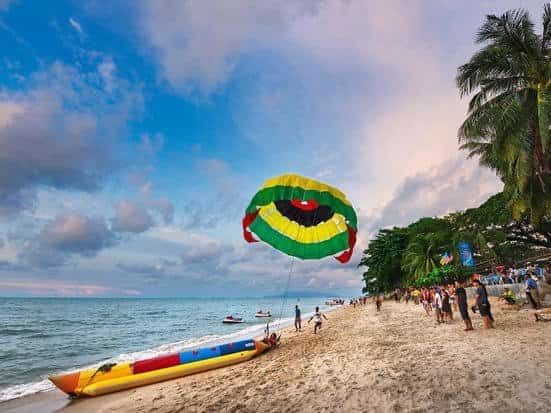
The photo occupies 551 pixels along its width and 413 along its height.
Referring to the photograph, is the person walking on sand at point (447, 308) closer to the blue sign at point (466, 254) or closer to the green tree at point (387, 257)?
the blue sign at point (466, 254)

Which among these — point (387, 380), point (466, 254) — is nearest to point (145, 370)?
point (387, 380)

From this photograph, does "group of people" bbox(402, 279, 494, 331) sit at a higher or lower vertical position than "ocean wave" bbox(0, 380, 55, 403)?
higher

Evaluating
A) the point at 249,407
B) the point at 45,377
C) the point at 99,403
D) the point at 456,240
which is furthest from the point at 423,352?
the point at 456,240

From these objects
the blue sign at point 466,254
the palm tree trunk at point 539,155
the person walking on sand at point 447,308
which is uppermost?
the palm tree trunk at point 539,155

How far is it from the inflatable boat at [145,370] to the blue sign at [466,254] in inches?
801

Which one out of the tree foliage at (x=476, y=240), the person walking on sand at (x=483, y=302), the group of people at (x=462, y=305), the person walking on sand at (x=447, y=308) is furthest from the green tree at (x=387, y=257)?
the person walking on sand at (x=483, y=302)

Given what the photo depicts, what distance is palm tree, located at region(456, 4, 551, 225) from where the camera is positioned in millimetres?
13804

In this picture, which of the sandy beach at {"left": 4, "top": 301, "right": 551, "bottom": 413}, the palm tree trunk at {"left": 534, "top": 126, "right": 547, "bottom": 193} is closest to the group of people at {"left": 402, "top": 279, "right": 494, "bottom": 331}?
the sandy beach at {"left": 4, "top": 301, "right": 551, "bottom": 413}

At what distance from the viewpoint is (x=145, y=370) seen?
Answer: 11141mm

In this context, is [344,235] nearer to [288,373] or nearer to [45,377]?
[288,373]

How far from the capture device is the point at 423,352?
9.38 m

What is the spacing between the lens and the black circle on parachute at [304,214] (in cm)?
1160

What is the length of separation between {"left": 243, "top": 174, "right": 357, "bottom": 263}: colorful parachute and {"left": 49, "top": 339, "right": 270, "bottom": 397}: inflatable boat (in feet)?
15.0

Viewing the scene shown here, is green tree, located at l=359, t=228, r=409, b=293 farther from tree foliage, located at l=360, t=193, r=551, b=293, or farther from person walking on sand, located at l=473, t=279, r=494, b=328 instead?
person walking on sand, located at l=473, t=279, r=494, b=328
